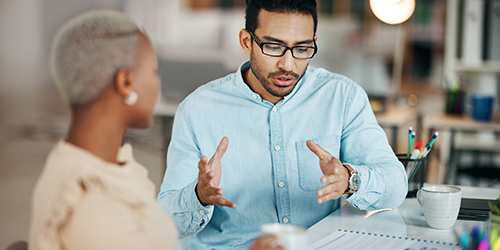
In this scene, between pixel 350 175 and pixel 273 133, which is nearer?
pixel 350 175

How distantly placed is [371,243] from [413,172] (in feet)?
1.53

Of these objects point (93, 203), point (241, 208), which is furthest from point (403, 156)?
point (93, 203)

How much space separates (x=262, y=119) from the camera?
57.4 inches

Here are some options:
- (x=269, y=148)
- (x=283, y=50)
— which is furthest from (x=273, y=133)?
(x=283, y=50)

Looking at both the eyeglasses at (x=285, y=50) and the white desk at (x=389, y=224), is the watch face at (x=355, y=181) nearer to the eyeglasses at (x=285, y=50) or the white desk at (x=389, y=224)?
the white desk at (x=389, y=224)

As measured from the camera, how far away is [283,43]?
4.53 ft

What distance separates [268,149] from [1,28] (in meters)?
11.7

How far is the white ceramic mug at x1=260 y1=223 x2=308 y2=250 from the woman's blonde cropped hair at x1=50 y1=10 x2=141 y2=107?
1.06ft

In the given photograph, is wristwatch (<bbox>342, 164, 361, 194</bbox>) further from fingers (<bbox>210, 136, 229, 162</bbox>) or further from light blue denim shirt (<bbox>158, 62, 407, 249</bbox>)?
fingers (<bbox>210, 136, 229, 162</bbox>)

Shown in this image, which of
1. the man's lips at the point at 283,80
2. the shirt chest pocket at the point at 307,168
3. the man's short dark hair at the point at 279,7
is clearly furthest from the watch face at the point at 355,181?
the man's short dark hair at the point at 279,7

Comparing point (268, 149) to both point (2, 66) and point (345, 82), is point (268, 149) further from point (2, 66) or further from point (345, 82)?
point (2, 66)

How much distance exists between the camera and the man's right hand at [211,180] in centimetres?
104

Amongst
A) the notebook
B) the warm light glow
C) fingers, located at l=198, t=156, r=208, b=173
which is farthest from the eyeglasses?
the warm light glow

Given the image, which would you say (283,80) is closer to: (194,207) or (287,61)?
(287,61)
